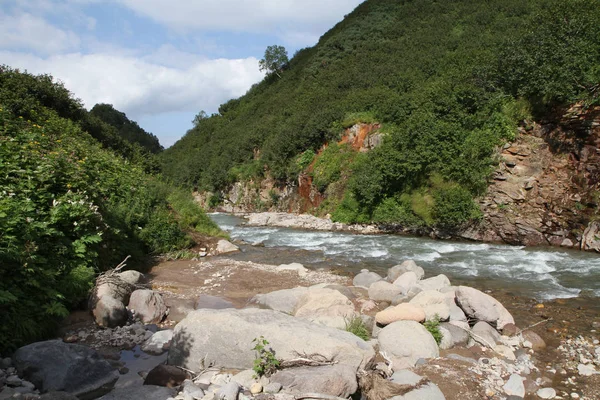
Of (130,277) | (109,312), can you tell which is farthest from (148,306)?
(130,277)

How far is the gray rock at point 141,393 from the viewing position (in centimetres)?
454

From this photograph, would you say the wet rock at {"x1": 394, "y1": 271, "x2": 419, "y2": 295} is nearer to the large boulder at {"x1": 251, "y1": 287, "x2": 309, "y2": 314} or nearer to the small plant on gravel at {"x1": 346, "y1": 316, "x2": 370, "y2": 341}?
the large boulder at {"x1": 251, "y1": 287, "x2": 309, "y2": 314}

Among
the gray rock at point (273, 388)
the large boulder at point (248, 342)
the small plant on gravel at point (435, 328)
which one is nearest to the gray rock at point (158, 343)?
A: the large boulder at point (248, 342)

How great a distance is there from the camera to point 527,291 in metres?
10.1

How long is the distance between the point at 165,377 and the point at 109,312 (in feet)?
8.08

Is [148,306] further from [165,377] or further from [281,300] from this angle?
[165,377]

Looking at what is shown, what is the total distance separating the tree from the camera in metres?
71.6

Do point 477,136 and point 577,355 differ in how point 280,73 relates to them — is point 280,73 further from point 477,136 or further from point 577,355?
point 577,355

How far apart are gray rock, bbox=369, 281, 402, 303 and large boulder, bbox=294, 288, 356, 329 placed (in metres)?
1.57

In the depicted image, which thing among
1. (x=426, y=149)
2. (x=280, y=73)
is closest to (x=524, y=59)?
(x=426, y=149)

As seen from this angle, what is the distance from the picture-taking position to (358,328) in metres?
6.64

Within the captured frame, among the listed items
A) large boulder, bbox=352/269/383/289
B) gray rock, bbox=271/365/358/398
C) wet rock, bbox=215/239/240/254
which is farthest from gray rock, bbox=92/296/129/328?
wet rock, bbox=215/239/240/254

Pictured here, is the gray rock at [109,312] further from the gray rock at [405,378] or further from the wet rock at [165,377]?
the gray rock at [405,378]

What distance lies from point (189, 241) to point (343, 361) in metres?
9.94
